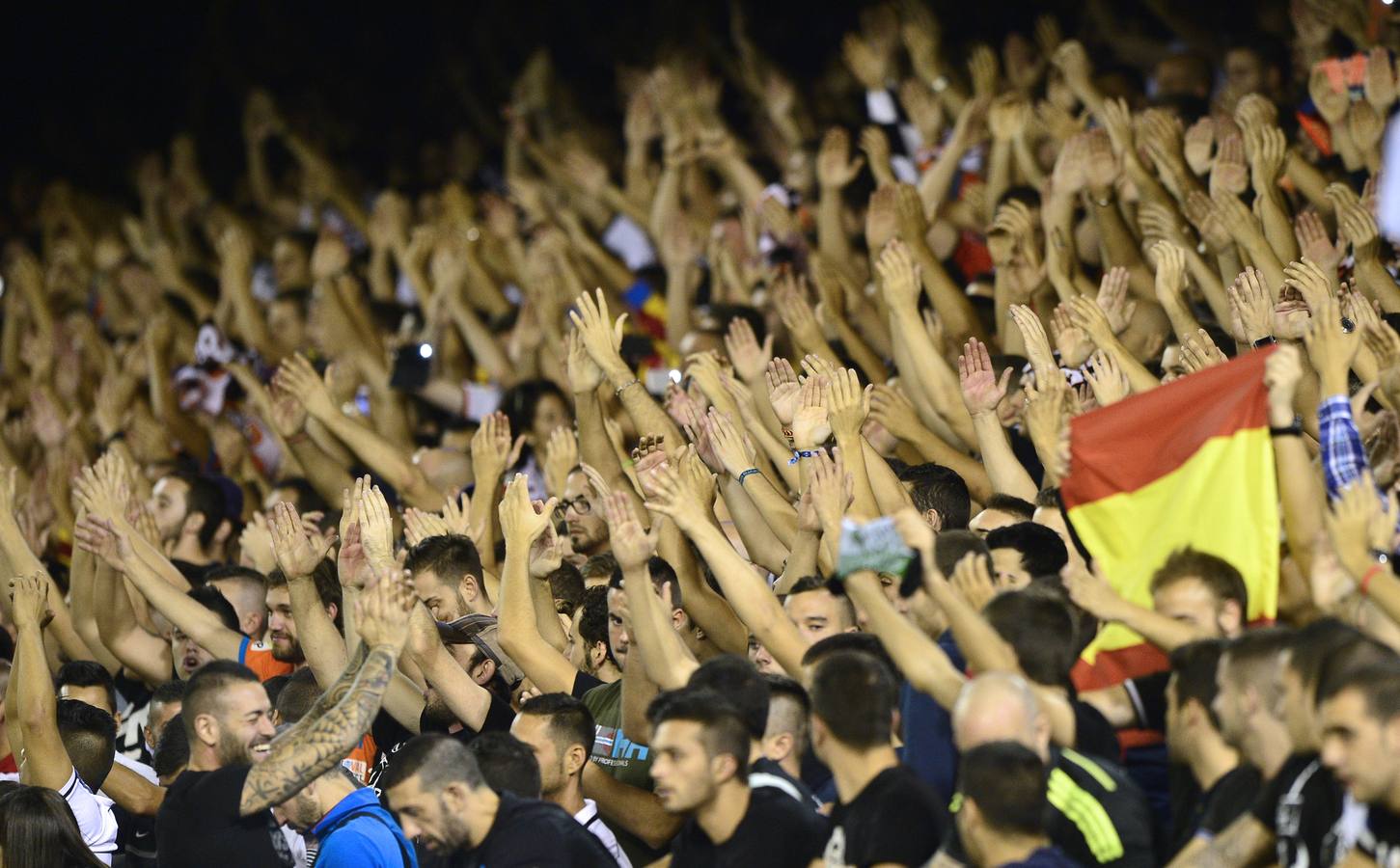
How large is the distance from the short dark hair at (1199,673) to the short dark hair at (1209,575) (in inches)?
14.5

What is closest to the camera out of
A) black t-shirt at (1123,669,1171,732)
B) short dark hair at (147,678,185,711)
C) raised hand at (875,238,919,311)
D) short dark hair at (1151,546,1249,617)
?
short dark hair at (1151,546,1249,617)

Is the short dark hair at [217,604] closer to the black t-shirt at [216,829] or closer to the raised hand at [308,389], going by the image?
the raised hand at [308,389]

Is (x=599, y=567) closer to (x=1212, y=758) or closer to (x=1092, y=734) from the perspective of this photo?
(x=1092, y=734)

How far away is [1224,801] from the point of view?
421 cm

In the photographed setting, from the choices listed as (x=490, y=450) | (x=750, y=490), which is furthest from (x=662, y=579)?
(x=490, y=450)

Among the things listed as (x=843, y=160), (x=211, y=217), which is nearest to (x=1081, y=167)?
(x=843, y=160)

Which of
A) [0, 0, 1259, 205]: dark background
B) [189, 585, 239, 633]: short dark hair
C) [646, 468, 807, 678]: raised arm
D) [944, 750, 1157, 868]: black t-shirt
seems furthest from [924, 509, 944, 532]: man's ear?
[0, 0, 1259, 205]: dark background

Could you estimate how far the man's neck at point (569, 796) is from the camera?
222 inches

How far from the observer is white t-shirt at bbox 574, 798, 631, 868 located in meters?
5.63

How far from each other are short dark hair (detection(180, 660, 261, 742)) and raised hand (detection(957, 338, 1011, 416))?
250cm

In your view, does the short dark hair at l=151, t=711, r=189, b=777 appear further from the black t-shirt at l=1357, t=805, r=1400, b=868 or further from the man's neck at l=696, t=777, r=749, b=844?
the black t-shirt at l=1357, t=805, r=1400, b=868

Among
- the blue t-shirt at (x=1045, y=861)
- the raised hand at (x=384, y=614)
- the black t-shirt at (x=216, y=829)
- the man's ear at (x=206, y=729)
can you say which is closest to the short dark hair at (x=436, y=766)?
the raised hand at (x=384, y=614)

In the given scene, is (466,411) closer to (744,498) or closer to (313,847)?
(744,498)

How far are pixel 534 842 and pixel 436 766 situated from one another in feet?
1.09
